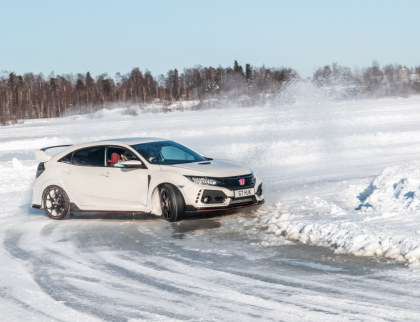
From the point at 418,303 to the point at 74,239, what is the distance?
5661mm

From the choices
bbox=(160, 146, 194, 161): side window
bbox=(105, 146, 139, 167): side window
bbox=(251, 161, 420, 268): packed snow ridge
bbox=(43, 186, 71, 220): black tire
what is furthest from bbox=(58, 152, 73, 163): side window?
bbox=(251, 161, 420, 268): packed snow ridge

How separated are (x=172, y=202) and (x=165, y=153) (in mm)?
1432

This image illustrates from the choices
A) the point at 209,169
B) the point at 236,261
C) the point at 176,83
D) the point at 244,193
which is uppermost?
the point at 176,83

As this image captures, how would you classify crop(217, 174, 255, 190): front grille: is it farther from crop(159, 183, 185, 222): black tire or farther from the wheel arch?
the wheel arch

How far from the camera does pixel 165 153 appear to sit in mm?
11297

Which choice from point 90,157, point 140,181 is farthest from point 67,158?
point 140,181

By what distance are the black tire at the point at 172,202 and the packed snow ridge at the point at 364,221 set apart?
1.22m

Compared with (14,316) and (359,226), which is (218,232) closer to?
(359,226)

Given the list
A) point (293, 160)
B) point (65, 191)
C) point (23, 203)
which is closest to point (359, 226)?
point (65, 191)

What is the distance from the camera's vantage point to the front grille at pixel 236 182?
10250mm

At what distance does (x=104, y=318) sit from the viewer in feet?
17.2

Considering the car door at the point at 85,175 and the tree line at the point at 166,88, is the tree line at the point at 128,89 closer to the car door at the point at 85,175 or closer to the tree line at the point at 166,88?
the tree line at the point at 166,88

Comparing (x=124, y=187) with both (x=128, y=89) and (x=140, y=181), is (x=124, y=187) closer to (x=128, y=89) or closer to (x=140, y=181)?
(x=140, y=181)

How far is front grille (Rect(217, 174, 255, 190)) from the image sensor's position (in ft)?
33.6
